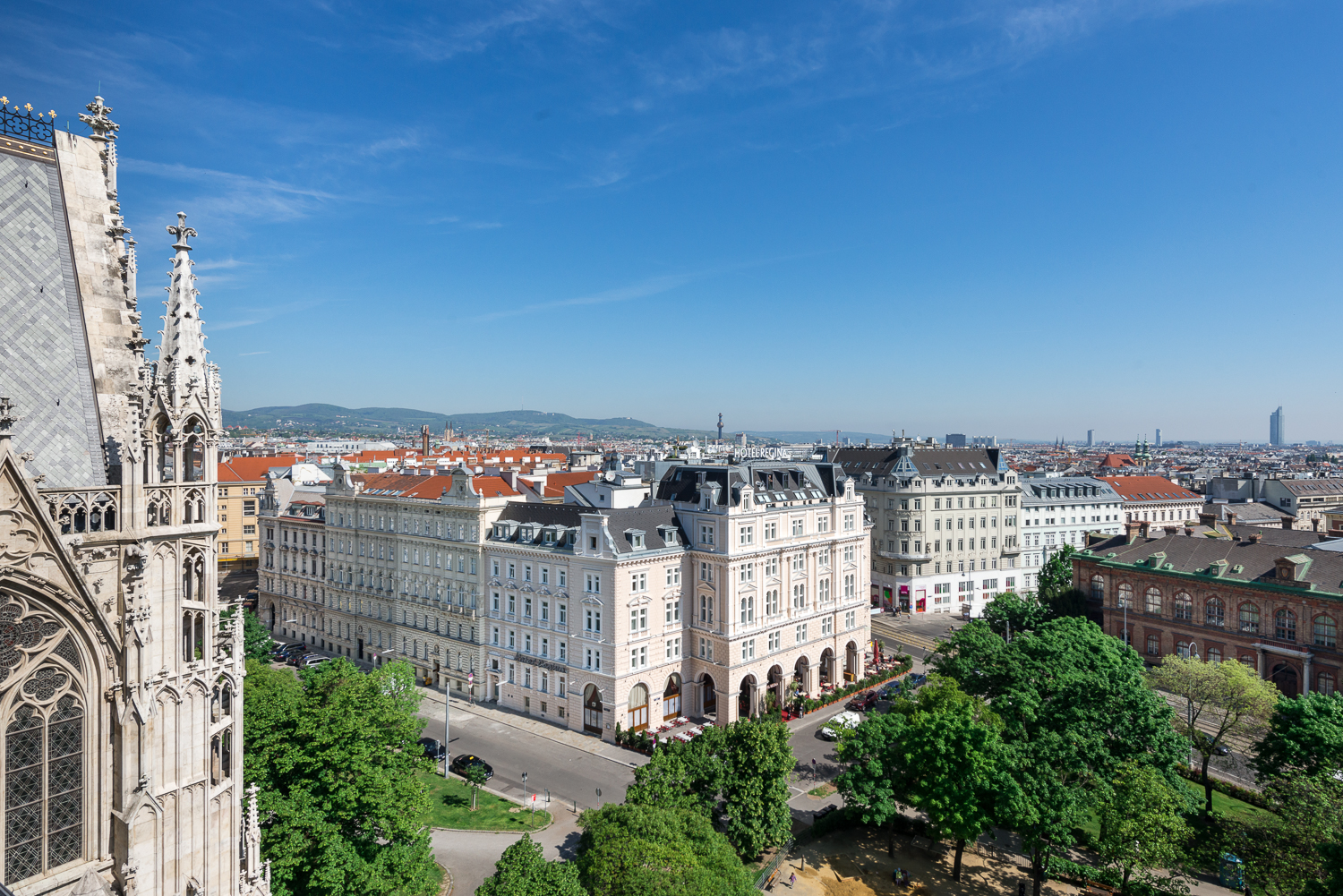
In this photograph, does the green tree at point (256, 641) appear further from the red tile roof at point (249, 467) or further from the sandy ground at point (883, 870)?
the red tile roof at point (249, 467)

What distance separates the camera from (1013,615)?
76062 millimetres

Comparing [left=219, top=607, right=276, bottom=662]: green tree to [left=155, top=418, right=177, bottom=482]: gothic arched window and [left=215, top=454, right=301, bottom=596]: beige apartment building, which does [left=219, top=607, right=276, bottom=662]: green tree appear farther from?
[left=155, top=418, right=177, bottom=482]: gothic arched window

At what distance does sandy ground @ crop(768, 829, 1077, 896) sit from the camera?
41.5 m

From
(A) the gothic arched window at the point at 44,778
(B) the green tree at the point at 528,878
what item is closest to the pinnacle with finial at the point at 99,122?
(A) the gothic arched window at the point at 44,778

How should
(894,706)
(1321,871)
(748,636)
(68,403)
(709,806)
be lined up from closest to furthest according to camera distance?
(68,403), (1321,871), (709,806), (894,706), (748,636)

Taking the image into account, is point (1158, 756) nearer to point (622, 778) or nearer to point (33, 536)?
point (622, 778)

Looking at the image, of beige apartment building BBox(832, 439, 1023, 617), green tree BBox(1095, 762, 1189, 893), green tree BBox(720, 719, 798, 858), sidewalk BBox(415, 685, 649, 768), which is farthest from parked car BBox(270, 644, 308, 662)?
green tree BBox(1095, 762, 1189, 893)

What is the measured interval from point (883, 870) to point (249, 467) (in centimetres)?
11515

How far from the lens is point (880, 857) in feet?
147

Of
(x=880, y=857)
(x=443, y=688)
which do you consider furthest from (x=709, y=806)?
(x=443, y=688)

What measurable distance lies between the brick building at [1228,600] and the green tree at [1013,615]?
10077 millimetres

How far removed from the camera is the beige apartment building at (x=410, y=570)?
233 ft

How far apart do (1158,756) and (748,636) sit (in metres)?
30.3

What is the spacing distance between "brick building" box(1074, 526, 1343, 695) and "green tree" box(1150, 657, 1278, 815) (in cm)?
1673
